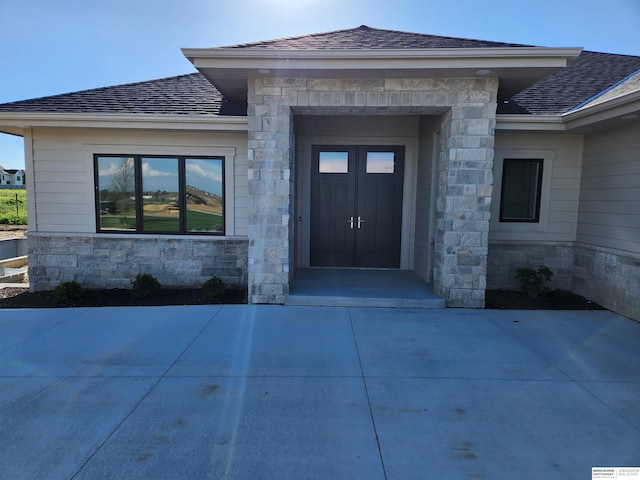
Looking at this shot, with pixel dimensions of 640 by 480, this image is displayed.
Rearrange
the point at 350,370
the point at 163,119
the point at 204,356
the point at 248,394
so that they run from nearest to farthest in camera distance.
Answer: the point at 248,394 → the point at 350,370 → the point at 204,356 → the point at 163,119

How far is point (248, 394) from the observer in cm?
334

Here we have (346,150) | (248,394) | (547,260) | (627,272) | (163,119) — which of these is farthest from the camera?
(346,150)

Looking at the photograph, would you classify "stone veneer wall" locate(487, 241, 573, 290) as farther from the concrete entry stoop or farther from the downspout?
the downspout

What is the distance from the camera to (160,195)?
7.16m

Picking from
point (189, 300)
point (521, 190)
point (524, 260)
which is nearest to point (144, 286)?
point (189, 300)

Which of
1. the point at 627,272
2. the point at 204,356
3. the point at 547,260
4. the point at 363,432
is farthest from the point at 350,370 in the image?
the point at 547,260

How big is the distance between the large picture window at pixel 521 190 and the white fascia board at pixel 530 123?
2.44ft

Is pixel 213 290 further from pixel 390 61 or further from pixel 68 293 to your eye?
pixel 390 61

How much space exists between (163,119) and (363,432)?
18.7 feet

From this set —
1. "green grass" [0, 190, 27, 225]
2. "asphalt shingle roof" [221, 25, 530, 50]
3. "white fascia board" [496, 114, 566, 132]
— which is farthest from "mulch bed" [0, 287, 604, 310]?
"green grass" [0, 190, 27, 225]


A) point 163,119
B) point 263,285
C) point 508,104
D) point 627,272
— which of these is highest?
point 508,104

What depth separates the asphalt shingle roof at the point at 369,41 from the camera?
591 cm

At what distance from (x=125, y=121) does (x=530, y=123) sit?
6662 mm

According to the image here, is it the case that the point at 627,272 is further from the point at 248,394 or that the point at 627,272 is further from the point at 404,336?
the point at 248,394
